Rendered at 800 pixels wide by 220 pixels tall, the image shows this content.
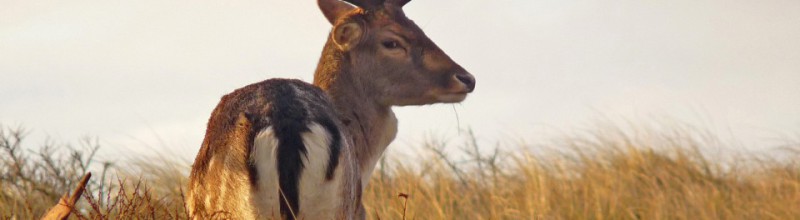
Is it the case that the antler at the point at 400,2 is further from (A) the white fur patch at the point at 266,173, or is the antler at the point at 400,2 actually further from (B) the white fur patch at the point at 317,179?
(A) the white fur patch at the point at 266,173

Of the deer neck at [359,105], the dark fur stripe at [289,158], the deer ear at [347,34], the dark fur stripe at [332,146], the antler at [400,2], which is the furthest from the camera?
the antler at [400,2]

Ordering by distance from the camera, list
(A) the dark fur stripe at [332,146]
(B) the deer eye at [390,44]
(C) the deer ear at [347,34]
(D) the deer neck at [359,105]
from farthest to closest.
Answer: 1. (B) the deer eye at [390,44]
2. (C) the deer ear at [347,34]
3. (D) the deer neck at [359,105]
4. (A) the dark fur stripe at [332,146]

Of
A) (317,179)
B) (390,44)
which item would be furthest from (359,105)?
(317,179)

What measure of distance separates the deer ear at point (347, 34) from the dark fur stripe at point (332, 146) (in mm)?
1895

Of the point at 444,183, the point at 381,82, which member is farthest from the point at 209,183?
the point at 444,183

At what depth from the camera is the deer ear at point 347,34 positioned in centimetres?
662

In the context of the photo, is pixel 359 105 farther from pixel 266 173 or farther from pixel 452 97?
pixel 266 173

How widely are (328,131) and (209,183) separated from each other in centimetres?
59

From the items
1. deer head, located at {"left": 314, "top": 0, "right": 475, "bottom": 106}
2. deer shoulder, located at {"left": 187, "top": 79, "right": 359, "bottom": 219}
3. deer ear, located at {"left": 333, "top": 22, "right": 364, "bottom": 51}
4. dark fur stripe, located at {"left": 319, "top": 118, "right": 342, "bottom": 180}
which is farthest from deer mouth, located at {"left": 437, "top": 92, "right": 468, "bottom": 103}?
dark fur stripe, located at {"left": 319, "top": 118, "right": 342, "bottom": 180}

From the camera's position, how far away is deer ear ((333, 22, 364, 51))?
662 centimetres

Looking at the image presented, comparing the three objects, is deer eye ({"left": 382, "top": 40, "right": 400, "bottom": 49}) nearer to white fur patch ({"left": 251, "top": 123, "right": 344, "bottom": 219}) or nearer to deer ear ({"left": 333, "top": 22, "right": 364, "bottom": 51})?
deer ear ({"left": 333, "top": 22, "right": 364, "bottom": 51})

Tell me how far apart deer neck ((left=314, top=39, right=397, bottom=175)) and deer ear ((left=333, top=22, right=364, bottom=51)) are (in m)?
0.09

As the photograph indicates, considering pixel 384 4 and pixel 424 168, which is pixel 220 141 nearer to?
pixel 384 4

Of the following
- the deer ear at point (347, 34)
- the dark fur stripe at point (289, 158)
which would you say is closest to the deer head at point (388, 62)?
the deer ear at point (347, 34)
